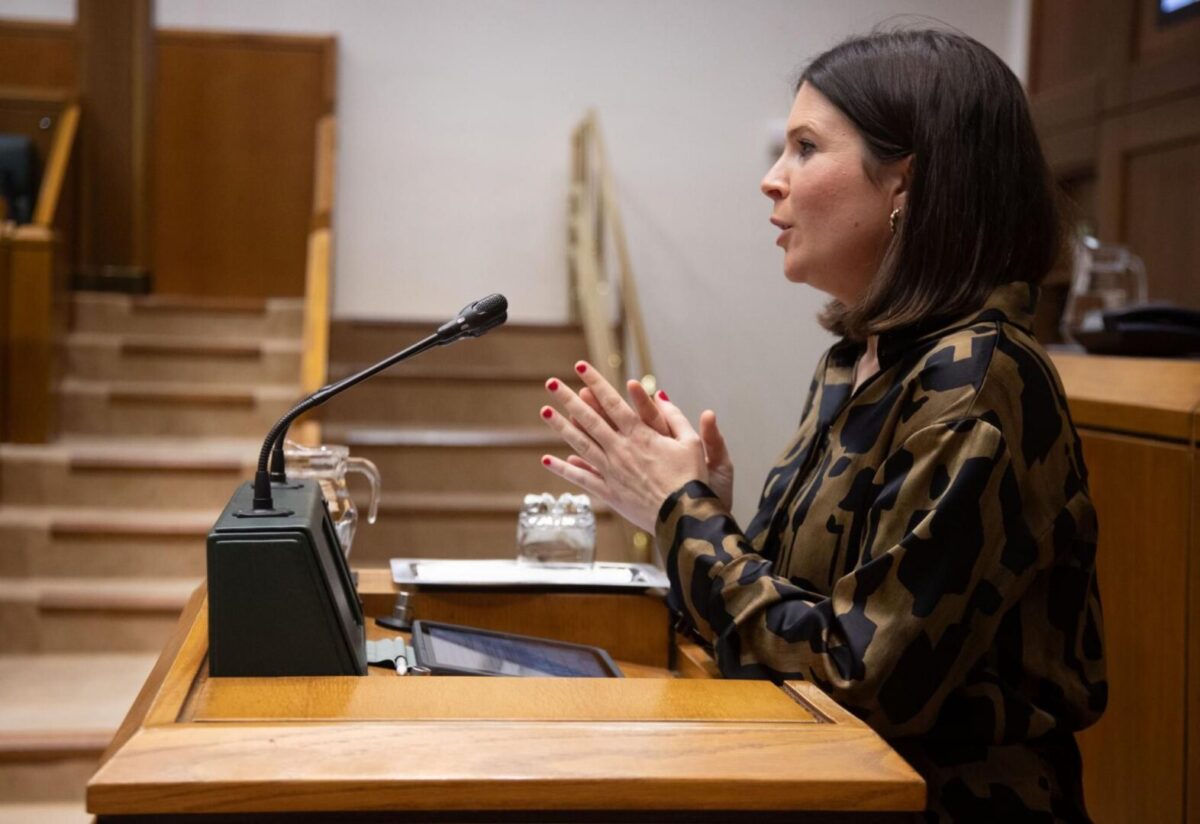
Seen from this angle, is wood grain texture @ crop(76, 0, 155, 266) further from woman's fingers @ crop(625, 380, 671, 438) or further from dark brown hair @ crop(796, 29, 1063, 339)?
dark brown hair @ crop(796, 29, 1063, 339)

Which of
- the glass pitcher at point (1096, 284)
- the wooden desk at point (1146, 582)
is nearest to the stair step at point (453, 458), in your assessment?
the glass pitcher at point (1096, 284)

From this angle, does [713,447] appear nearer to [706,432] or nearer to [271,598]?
[706,432]

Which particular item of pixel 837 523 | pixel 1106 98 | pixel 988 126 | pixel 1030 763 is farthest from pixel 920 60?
pixel 1106 98

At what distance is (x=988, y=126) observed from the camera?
139 cm

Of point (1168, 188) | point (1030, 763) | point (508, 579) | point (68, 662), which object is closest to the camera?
point (1030, 763)

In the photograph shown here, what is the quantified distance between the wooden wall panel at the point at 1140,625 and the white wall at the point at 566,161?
402 centimetres

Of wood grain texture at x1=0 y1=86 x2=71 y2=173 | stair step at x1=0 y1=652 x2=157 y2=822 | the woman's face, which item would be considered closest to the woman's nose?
the woman's face

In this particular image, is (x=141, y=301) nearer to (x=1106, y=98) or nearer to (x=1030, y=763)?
(x=1106, y=98)

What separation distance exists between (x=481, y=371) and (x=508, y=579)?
13.4 ft

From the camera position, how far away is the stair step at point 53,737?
3.43 m

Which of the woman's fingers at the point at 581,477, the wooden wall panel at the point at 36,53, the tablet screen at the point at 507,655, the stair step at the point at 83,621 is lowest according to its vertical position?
the stair step at the point at 83,621

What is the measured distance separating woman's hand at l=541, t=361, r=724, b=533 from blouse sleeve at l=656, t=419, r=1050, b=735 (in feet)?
0.51

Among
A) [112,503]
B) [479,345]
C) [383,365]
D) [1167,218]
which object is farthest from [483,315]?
[479,345]

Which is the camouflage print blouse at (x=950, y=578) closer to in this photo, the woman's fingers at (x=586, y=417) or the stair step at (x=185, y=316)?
the woman's fingers at (x=586, y=417)
